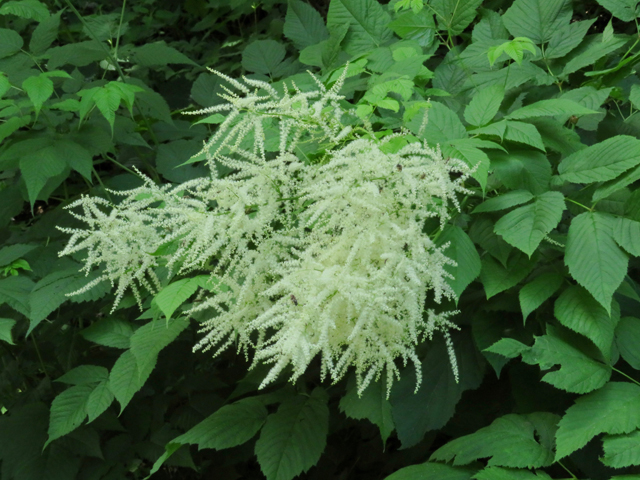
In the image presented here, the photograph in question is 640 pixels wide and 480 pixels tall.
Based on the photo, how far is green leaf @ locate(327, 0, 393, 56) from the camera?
2.76m

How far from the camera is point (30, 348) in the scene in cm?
340

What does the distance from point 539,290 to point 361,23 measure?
1481mm

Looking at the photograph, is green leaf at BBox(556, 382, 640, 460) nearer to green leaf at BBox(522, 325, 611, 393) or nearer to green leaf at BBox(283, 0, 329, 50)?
green leaf at BBox(522, 325, 611, 393)

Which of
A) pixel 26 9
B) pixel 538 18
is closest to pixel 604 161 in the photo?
pixel 538 18

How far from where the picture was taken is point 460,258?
75.7 inches

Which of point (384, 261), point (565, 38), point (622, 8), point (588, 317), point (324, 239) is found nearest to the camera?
point (384, 261)

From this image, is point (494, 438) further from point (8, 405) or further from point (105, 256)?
point (8, 405)

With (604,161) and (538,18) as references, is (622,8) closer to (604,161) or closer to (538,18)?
(538,18)

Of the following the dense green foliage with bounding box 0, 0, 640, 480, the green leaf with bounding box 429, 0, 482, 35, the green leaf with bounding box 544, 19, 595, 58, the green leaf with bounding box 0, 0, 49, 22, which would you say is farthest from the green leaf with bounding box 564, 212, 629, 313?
the green leaf with bounding box 0, 0, 49, 22

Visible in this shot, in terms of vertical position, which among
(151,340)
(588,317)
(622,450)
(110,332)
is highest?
(588,317)

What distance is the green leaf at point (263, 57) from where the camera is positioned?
10.2ft

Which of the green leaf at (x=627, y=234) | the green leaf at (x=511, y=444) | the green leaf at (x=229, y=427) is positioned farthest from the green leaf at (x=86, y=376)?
the green leaf at (x=627, y=234)

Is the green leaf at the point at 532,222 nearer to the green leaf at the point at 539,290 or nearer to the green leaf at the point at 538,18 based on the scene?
the green leaf at the point at 539,290

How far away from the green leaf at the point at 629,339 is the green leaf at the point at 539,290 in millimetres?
268
